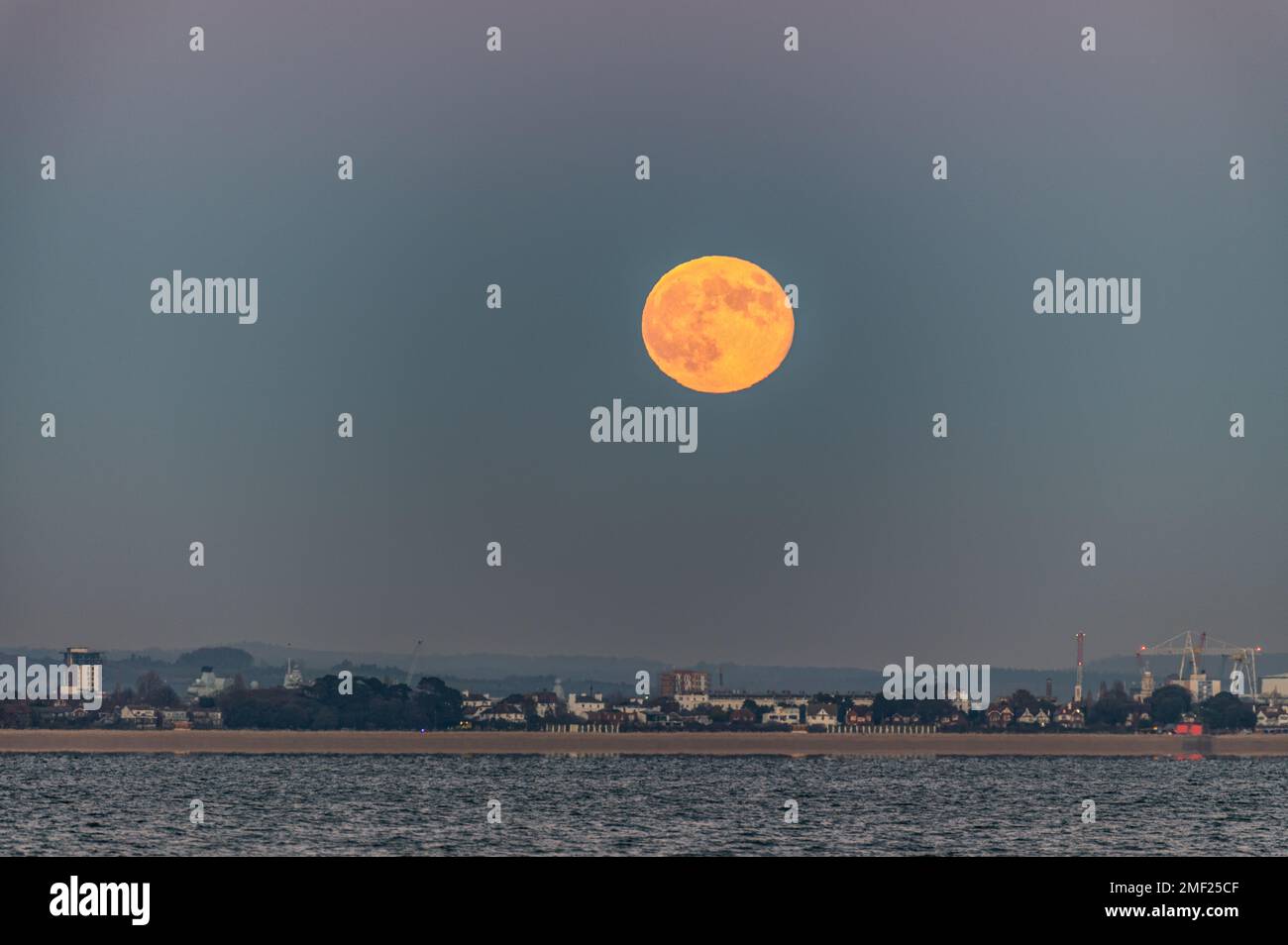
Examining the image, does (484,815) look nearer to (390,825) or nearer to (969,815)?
(390,825)

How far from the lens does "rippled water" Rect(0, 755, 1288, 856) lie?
8925cm

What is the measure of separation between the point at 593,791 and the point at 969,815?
4420cm

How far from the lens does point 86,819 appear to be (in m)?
113

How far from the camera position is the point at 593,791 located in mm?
153000

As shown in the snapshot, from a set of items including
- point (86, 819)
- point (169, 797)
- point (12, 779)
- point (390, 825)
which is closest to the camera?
point (390, 825)

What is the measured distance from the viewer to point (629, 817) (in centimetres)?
11094

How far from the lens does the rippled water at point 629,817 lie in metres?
89.2
